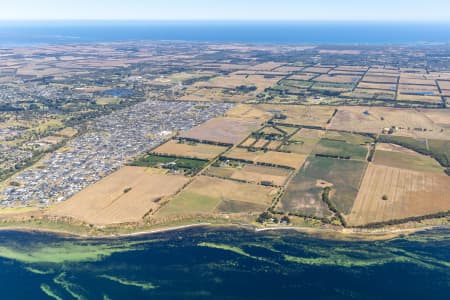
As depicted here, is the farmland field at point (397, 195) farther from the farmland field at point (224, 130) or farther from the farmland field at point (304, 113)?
the farmland field at point (304, 113)

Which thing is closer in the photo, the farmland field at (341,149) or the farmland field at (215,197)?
the farmland field at (215,197)

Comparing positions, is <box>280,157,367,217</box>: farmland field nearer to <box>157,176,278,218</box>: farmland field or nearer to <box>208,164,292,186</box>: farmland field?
<box>208,164,292,186</box>: farmland field

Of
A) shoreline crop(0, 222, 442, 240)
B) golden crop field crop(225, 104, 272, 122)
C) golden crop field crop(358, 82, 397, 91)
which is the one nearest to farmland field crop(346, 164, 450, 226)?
shoreline crop(0, 222, 442, 240)

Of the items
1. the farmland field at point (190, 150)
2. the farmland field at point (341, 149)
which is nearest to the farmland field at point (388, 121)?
the farmland field at point (341, 149)

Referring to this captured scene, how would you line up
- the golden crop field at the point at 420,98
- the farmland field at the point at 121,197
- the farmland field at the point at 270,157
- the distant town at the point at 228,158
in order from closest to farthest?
the farmland field at the point at 121,197 → the distant town at the point at 228,158 → the farmland field at the point at 270,157 → the golden crop field at the point at 420,98

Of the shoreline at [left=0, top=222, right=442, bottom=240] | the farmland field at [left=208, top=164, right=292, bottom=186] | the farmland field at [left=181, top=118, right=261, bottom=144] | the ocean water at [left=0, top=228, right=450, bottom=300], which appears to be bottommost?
the ocean water at [left=0, top=228, right=450, bottom=300]

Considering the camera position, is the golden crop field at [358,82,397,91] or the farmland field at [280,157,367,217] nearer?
the farmland field at [280,157,367,217]
